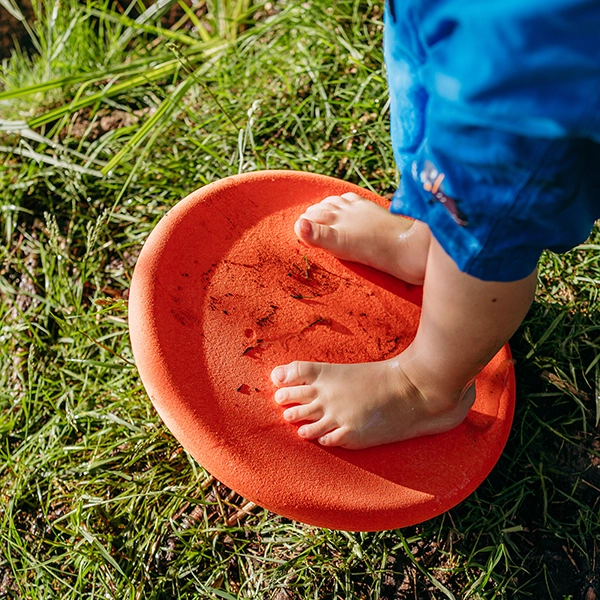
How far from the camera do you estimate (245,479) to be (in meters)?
1.26

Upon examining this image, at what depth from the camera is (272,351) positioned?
4.64 ft

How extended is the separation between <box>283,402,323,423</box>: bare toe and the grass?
1.15 ft

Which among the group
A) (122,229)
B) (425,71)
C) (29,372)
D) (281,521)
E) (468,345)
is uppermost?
(425,71)

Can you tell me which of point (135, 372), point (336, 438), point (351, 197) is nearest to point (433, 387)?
point (336, 438)

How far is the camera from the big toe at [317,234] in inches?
60.3

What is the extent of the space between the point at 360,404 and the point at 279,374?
0.19 m

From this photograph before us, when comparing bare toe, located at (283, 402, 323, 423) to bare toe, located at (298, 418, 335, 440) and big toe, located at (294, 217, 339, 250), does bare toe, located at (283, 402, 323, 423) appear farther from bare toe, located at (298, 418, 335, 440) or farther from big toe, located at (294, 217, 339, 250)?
big toe, located at (294, 217, 339, 250)

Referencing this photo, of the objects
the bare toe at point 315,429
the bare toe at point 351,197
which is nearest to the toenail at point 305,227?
the bare toe at point 351,197

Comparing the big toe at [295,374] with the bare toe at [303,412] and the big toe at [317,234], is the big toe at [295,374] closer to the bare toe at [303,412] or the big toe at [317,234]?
the bare toe at [303,412]

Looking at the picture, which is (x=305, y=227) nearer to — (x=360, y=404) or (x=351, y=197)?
(x=351, y=197)

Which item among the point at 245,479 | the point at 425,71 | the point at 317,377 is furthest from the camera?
the point at 317,377

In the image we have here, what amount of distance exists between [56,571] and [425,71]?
1.41 metres

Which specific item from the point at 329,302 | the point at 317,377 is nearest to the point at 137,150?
the point at 329,302

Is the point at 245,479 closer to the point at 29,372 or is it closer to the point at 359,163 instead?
the point at 29,372
